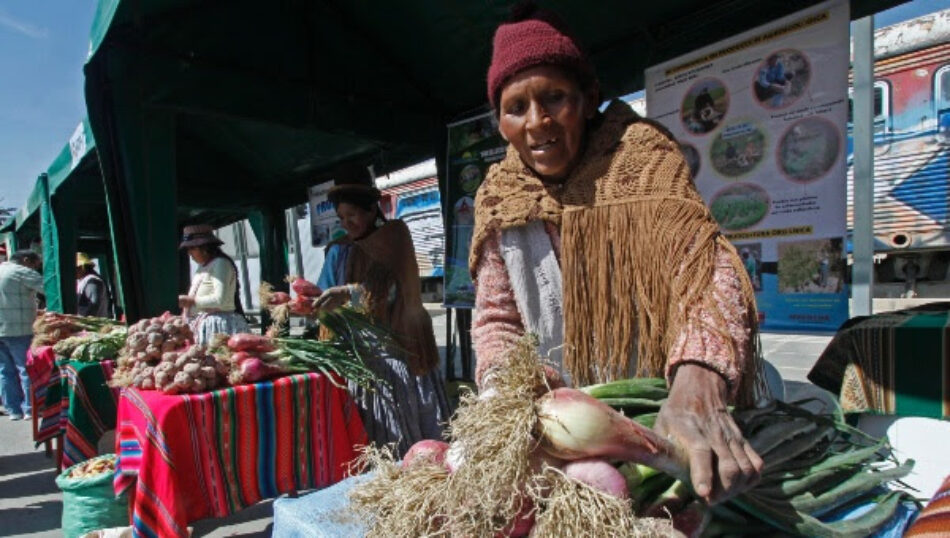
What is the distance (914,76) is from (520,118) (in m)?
8.27

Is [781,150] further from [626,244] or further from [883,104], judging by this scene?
[883,104]

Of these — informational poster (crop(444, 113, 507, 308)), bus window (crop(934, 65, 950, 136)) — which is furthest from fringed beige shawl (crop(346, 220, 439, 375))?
bus window (crop(934, 65, 950, 136))

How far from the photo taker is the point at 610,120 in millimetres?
1343

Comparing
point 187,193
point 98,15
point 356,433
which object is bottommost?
point 356,433

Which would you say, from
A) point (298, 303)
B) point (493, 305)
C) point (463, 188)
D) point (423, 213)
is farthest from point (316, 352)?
point (423, 213)

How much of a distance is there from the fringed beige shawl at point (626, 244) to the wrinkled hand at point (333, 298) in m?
1.96

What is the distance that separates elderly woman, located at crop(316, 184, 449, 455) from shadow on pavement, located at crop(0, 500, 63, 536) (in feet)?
8.05

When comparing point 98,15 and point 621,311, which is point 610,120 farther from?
point 98,15

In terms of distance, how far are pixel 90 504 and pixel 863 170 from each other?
4.41 metres

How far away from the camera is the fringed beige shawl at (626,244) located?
112 cm

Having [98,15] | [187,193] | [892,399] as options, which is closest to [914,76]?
[892,399]

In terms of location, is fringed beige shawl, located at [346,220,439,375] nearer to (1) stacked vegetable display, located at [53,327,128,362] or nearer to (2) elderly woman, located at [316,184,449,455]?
(2) elderly woman, located at [316,184,449,455]

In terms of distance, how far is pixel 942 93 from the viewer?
666cm

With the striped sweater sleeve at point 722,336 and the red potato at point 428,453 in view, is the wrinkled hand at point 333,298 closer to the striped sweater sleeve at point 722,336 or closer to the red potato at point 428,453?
the red potato at point 428,453
